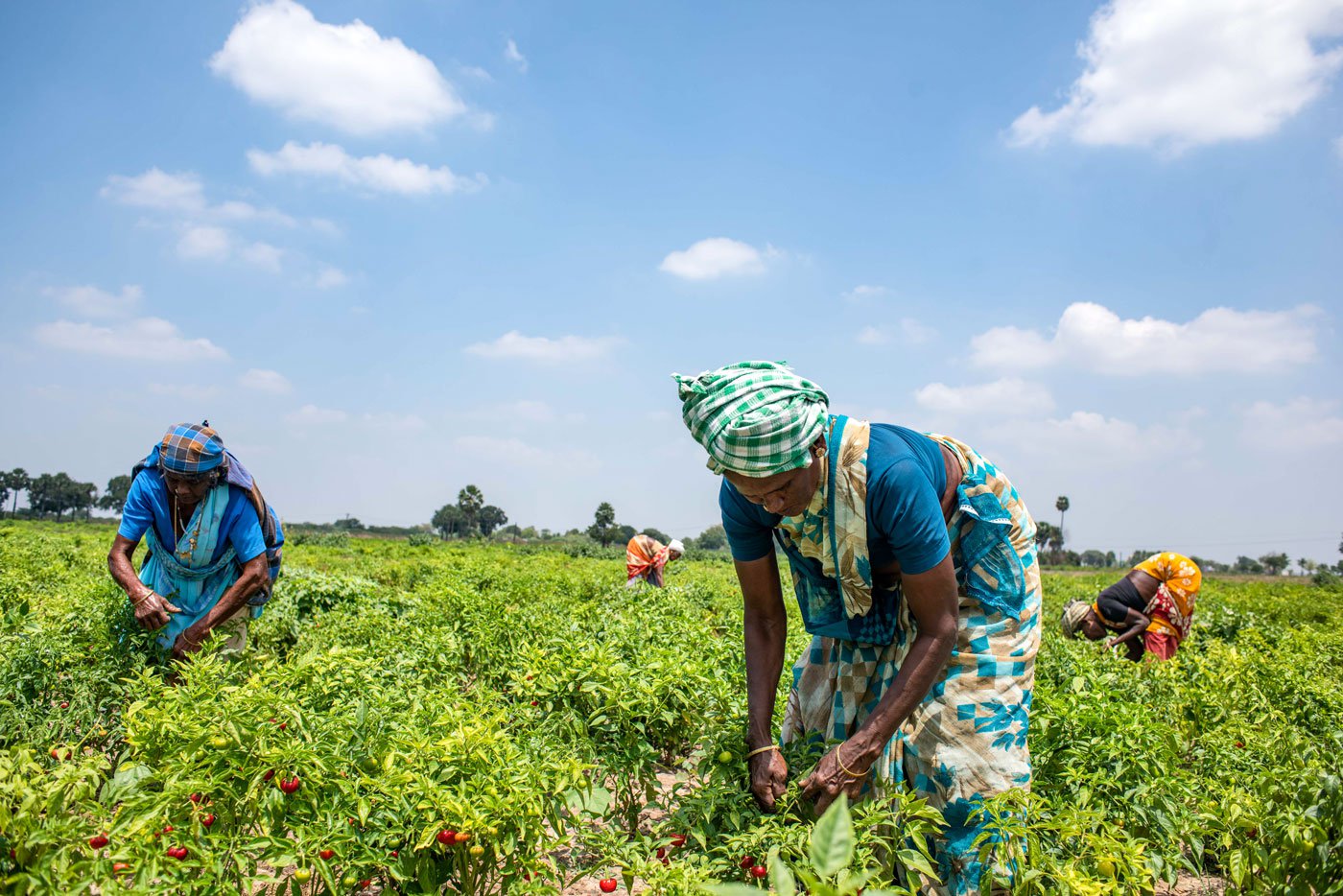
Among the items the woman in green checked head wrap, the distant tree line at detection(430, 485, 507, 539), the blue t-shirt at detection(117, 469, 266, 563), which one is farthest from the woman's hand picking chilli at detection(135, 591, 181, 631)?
the distant tree line at detection(430, 485, 507, 539)

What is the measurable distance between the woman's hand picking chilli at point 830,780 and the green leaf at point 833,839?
3.71 ft

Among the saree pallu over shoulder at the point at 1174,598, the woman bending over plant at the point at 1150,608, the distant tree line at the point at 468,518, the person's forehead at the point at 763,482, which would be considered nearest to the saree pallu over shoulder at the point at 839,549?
the person's forehead at the point at 763,482

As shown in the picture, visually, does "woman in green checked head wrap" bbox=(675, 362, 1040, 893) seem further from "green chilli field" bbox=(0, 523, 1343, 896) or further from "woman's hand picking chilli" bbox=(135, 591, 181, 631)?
"woman's hand picking chilli" bbox=(135, 591, 181, 631)

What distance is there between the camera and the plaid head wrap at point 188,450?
3430 mm

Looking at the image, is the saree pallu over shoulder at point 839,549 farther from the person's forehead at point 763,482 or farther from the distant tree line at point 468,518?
the distant tree line at point 468,518

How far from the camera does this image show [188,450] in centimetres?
344

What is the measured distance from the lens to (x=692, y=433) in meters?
2.00

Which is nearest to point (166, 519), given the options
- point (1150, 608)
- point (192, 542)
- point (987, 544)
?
point (192, 542)

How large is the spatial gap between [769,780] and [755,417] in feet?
3.03

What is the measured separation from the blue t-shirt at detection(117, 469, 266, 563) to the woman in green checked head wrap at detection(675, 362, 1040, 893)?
246cm

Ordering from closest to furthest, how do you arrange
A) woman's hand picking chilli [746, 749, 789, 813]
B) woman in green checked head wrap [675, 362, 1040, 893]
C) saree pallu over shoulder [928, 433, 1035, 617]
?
woman in green checked head wrap [675, 362, 1040, 893], woman's hand picking chilli [746, 749, 789, 813], saree pallu over shoulder [928, 433, 1035, 617]

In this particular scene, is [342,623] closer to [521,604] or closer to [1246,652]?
[521,604]

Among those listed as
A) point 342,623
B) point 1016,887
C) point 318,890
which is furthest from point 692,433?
point 342,623

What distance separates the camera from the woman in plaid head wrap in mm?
3490
